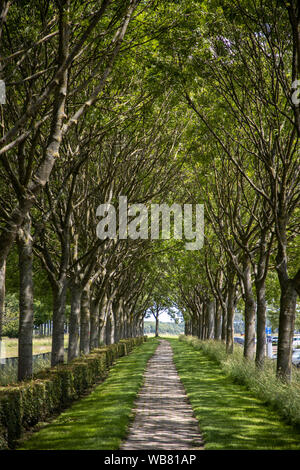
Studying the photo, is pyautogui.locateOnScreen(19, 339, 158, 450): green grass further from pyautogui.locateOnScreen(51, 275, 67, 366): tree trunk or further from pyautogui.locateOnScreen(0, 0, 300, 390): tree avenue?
pyautogui.locateOnScreen(0, 0, 300, 390): tree avenue

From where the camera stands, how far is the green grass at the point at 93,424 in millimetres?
8273

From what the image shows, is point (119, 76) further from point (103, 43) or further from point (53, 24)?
point (53, 24)

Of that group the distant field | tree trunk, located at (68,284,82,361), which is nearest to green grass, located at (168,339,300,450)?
tree trunk, located at (68,284,82,361)

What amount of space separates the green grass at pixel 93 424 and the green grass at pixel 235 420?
169 cm

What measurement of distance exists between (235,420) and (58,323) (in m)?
6.19

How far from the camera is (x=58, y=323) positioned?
14.3m

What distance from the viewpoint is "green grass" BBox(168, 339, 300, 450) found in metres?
8.50

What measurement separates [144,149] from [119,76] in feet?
14.6

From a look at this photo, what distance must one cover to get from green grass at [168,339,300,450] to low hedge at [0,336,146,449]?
3328mm

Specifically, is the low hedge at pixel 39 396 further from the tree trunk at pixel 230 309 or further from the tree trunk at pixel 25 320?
the tree trunk at pixel 230 309

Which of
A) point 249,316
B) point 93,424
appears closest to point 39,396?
point 93,424

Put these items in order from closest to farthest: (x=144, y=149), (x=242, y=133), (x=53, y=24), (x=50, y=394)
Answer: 1. (x=53, y=24)
2. (x=50, y=394)
3. (x=242, y=133)
4. (x=144, y=149)

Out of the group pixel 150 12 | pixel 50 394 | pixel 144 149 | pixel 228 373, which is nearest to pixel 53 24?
pixel 150 12

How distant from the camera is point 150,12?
11.2 meters
